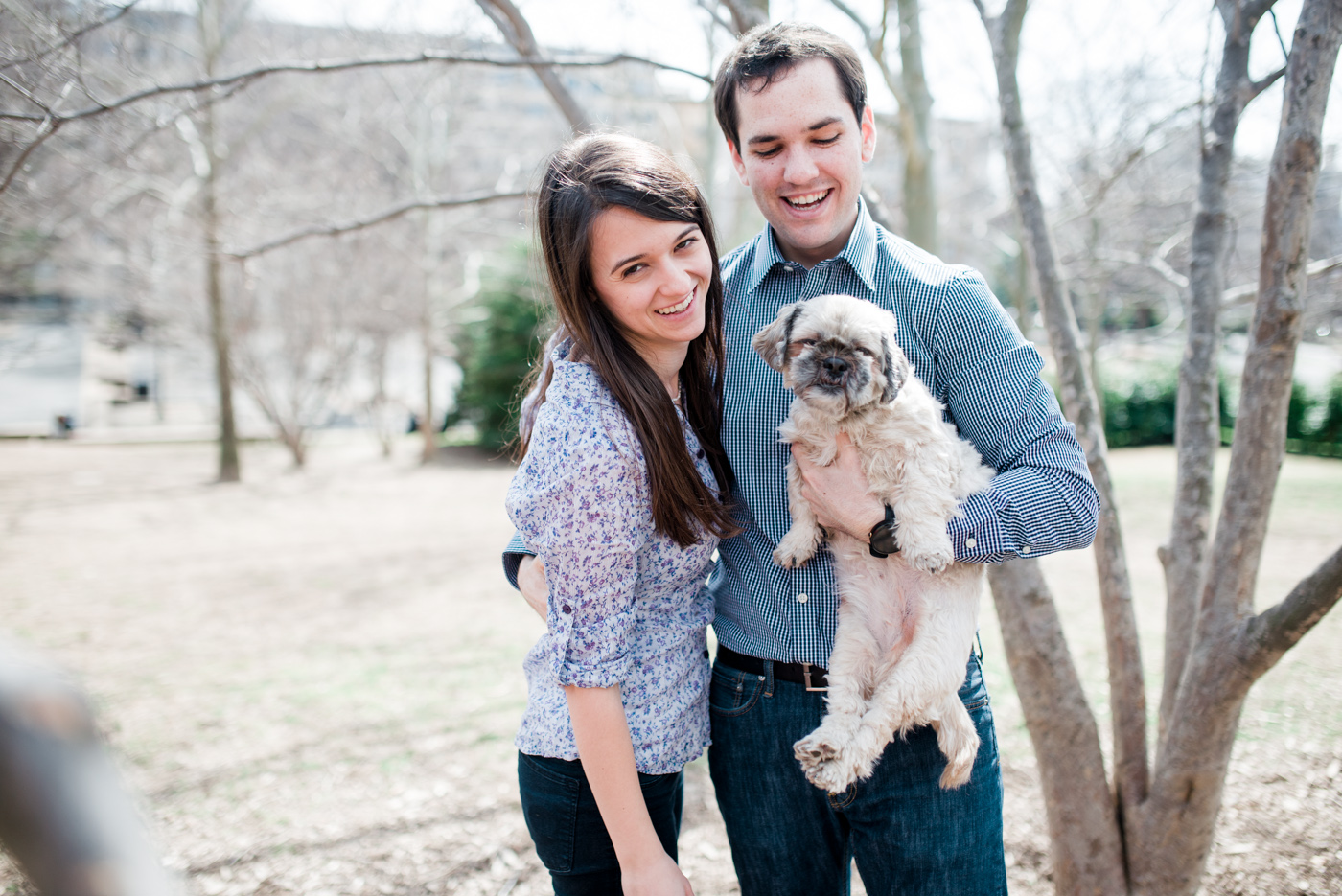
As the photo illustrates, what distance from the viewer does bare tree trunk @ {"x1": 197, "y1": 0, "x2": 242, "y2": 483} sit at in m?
14.5

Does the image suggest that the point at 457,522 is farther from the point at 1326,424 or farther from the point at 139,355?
the point at 139,355

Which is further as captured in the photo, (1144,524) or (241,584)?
(1144,524)

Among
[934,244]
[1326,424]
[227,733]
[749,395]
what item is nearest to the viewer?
[749,395]

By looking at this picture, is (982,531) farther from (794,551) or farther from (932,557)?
(794,551)

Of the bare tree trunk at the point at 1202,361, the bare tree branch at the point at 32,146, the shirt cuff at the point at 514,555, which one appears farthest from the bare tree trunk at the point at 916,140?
the bare tree branch at the point at 32,146

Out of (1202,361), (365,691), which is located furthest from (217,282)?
(1202,361)

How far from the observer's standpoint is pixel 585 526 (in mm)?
1673

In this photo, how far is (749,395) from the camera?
7.63ft

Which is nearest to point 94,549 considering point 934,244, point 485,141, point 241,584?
point 241,584

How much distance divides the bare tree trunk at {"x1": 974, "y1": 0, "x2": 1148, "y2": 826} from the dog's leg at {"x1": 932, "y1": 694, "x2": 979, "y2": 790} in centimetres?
145

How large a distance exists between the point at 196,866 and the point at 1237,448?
17.1 ft

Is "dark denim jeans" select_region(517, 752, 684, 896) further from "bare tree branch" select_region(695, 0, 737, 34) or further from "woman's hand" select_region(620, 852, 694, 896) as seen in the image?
"bare tree branch" select_region(695, 0, 737, 34)

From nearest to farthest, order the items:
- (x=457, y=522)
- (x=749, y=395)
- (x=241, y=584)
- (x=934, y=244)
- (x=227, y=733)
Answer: (x=749, y=395)
(x=227, y=733)
(x=934, y=244)
(x=241, y=584)
(x=457, y=522)

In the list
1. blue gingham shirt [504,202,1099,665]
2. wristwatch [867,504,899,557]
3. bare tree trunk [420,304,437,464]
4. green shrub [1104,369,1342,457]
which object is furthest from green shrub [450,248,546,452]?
wristwatch [867,504,899,557]
